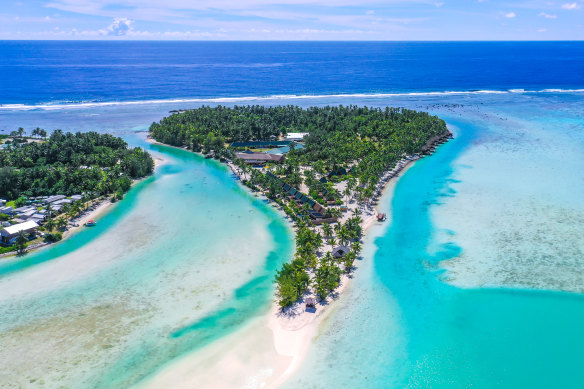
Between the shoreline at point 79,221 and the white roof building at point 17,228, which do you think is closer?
the shoreline at point 79,221

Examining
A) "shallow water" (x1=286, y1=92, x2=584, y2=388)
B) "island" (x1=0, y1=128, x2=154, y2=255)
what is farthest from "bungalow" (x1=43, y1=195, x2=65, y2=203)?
"shallow water" (x1=286, y1=92, x2=584, y2=388)

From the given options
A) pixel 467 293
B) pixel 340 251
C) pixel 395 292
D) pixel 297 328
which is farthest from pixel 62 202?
pixel 467 293

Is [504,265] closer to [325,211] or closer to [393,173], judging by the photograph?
[325,211]

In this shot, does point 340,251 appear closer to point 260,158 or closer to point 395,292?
point 395,292

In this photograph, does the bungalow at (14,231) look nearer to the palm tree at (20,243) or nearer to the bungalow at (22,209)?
the palm tree at (20,243)

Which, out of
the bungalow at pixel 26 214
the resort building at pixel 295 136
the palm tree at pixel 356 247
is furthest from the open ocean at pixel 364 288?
the resort building at pixel 295 136

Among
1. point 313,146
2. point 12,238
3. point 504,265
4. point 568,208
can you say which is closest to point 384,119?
point 313,146
